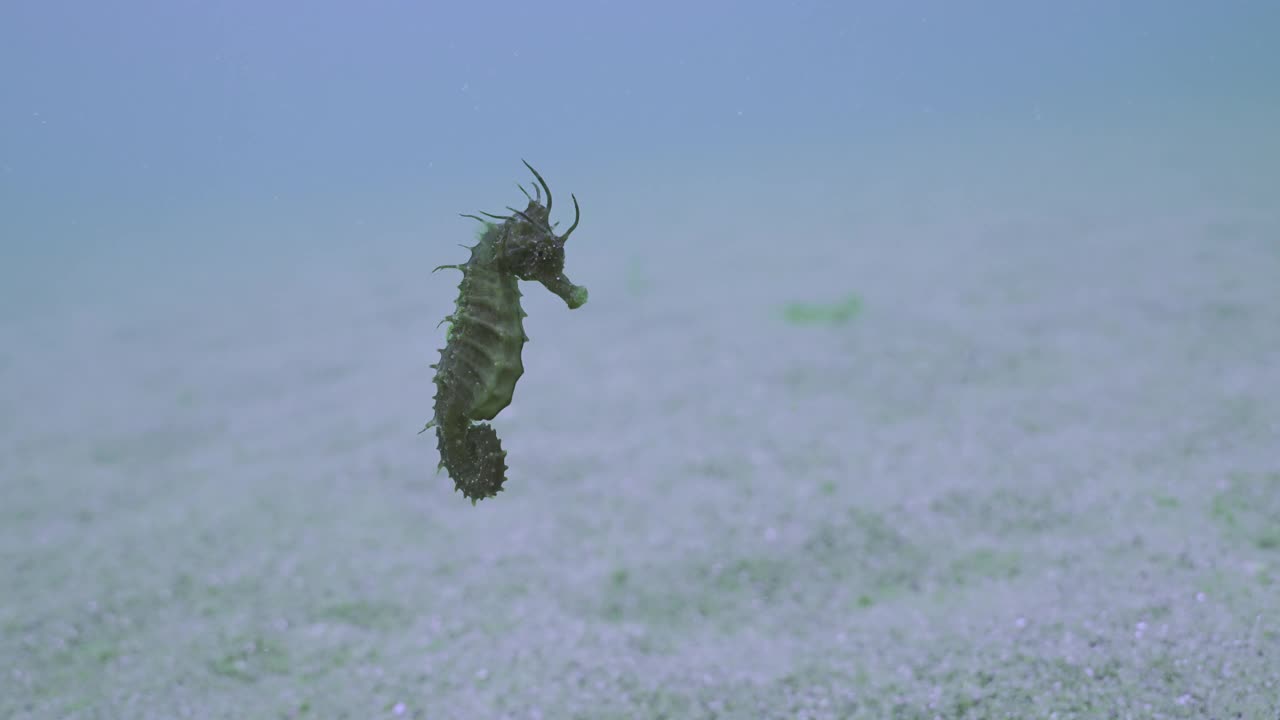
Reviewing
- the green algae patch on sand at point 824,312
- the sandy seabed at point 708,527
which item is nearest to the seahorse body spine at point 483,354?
the sandy seabed at point 708,527

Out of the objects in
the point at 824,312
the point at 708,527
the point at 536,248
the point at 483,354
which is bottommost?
the point at 483,354

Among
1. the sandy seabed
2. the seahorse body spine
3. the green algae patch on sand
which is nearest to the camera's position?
the seahorse body spine

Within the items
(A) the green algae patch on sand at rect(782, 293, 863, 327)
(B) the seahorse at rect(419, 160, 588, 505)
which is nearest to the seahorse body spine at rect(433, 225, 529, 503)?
(B) the seahorse at rect(419, 160, 588, 505)

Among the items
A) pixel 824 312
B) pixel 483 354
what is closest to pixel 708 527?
pixel 483 354

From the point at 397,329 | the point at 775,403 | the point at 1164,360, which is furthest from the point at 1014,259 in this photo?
the point at 397,329

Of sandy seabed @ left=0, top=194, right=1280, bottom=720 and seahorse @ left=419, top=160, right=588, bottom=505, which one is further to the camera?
sandy seabed @ left=0, top=194, right=1280, bottom=720

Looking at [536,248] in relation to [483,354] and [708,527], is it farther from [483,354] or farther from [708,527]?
[708,527]

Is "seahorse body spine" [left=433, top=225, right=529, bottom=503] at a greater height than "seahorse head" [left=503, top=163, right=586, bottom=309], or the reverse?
"seahorse head" [left=503, top=163, right=586, bottom=309]

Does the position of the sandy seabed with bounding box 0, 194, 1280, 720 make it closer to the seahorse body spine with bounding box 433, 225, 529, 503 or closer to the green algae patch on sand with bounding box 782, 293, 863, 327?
the green algae patch on sand with bounding box 782, 293, 863, 327

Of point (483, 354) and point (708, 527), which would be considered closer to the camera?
point (483, 354)
